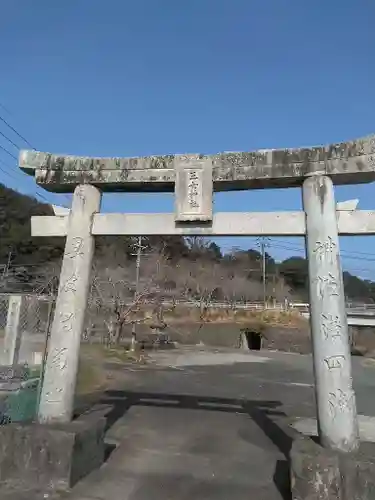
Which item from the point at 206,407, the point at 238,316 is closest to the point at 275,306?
the point at 238,316

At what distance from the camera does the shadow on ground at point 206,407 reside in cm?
668

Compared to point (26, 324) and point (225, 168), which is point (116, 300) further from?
point (225, 168)

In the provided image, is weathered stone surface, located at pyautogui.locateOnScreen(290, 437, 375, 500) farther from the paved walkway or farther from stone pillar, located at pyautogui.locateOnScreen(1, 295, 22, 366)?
stone pillar, located at pyautogui.locateOnScreen(1, 295, 22, 366)

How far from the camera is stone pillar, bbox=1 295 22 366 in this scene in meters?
7.61

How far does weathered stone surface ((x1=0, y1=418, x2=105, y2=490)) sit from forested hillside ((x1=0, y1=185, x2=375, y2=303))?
21725 mm

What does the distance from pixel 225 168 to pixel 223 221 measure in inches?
25.9

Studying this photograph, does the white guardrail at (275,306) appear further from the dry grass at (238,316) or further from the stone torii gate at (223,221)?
the stone torii gate at (223,221)

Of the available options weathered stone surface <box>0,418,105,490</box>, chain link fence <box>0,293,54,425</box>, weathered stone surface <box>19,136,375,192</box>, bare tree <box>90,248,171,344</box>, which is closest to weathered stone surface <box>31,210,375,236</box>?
weathered stone surface <box>19,136,375,192</box>

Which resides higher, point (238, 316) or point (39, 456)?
point (238, 316)

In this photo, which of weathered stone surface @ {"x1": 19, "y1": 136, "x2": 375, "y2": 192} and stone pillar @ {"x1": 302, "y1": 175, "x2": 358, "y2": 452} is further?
weathered stone surface @ {"x1": 19, "y1": 136, "x2": 375, "y2": 192}

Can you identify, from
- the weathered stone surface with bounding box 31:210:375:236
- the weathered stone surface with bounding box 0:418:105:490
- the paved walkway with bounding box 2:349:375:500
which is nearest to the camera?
the weathered stone surface with bounding box 0:418:105:490

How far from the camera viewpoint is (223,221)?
4.64 m

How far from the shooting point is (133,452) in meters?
5.53

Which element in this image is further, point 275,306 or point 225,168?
point 275,306
